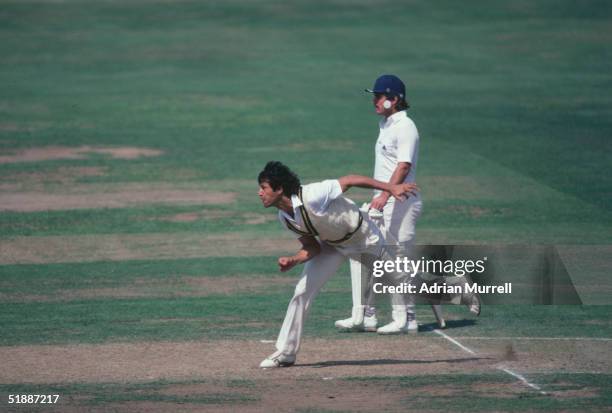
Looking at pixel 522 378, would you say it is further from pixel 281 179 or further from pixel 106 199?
pixel 106 199

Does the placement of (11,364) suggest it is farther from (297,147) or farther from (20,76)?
(20,76)

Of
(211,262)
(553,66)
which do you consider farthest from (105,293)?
(553,66)

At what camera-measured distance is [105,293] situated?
14.1 metres

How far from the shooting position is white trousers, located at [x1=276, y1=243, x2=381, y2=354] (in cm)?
1016

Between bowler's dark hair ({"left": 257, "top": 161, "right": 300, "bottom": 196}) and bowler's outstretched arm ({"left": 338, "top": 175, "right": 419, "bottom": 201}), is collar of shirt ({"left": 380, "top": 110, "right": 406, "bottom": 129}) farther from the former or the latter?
bowler's dark hair ({"left": 257, "top": 161, "right": 300, "bottom": 196})

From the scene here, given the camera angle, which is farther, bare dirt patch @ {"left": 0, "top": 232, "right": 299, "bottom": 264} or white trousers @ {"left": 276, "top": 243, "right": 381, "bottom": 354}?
bare dirt patch @ {"left": 0, "top": 232, "right": 299, "bottom": 264}

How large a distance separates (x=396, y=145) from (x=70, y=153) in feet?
46.0

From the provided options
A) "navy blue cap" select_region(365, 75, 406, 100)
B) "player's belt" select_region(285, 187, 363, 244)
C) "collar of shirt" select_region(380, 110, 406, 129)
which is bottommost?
"player's belt" select_region(285, 187, 363, 244)

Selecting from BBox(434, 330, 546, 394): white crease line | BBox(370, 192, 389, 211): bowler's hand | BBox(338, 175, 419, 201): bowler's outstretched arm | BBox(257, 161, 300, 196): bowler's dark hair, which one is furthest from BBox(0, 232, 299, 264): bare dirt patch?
BBox(257, 161, 300, 196): bowler's dark hair

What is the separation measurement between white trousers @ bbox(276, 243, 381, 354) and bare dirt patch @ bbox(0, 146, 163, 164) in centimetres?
1418

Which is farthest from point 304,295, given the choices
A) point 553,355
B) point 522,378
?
point 553,355

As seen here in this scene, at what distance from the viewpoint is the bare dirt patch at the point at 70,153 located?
23922 mm

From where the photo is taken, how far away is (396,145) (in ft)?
38.2

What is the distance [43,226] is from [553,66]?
2020 cm
